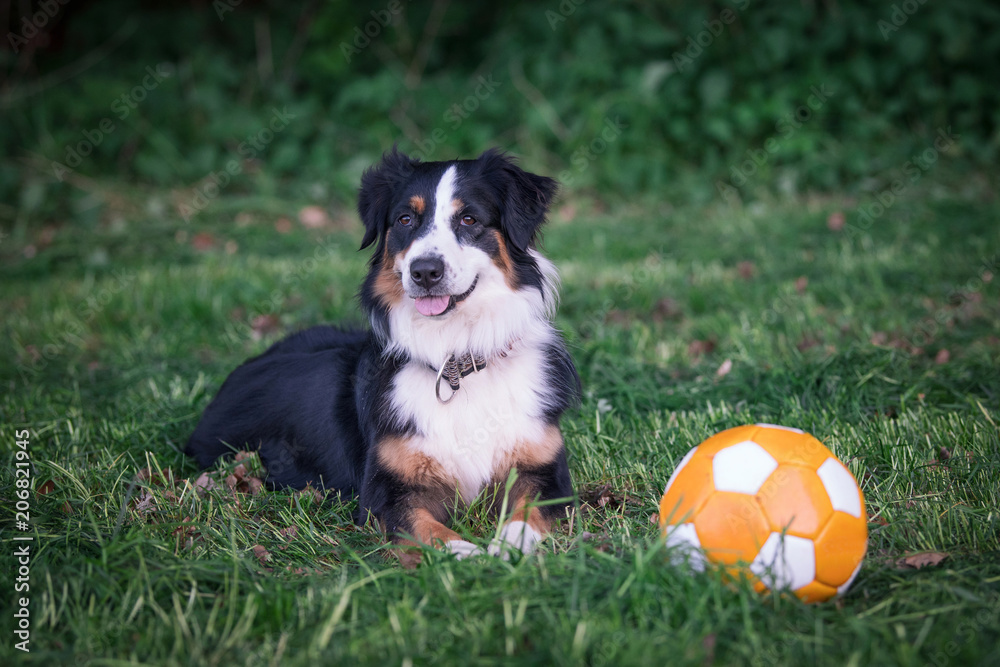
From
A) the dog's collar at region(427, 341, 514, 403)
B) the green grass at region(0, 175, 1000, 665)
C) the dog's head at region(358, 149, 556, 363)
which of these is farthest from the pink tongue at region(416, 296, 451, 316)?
the green grass at region(0, 175, 1000, 665)

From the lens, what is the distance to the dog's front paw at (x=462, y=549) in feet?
7.84

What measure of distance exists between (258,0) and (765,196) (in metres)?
6.83

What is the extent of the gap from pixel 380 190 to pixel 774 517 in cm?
189

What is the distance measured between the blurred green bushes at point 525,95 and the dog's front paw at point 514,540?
6.58 meters

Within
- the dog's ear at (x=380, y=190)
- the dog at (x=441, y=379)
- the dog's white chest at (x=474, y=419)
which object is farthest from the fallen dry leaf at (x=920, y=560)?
the dog's ear at (x=380, y=190)

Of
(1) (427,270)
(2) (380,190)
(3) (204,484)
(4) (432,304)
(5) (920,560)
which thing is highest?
(2) (380,190)

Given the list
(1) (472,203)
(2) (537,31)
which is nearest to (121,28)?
(2) (537,31)

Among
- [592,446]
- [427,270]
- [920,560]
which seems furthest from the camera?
[592,446]

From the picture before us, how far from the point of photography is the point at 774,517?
218 centimetres

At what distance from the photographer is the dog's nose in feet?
9.36

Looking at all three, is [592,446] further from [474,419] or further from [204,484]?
[204,484]

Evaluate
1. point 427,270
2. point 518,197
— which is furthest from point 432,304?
point 518,197

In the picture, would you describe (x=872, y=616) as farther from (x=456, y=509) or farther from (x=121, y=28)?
(x=121, y=28)

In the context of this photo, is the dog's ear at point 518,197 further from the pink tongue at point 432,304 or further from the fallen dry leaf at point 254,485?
the fallen dry leaf at point 254,485
